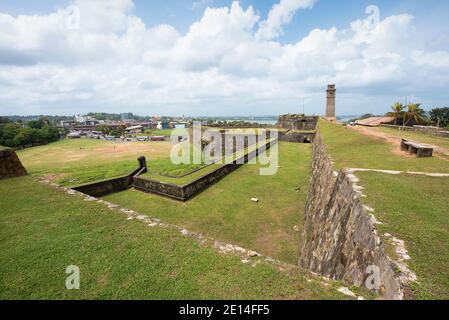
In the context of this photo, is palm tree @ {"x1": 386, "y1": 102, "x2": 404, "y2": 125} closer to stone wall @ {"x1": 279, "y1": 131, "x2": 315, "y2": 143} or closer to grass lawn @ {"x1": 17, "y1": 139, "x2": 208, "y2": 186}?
stone wall @ {"x1": 279, "y1": 131, "x2": 315, "y2": 143}

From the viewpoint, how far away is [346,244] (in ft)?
11.2

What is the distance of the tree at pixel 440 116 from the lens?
23.8 metres

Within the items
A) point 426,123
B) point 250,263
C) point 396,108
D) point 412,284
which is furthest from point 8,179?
point 426,123

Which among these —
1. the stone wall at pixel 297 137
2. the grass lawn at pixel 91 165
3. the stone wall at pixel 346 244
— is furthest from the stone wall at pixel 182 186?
the stone wall at pixel 297 137

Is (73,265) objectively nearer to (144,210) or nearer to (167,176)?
(144,210)

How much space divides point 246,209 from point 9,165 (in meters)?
8.93

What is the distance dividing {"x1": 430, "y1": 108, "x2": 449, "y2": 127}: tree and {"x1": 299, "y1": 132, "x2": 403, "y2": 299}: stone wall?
2963cm

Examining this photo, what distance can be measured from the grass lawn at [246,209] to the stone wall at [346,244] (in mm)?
961

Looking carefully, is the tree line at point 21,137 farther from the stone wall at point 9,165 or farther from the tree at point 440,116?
the tree at point 440,116

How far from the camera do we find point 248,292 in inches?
90.8

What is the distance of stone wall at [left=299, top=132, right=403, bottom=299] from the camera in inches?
94.6

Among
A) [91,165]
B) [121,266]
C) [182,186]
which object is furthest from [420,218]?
[91,165]

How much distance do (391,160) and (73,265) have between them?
891 cm

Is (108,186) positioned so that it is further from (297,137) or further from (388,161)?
(297,137)
